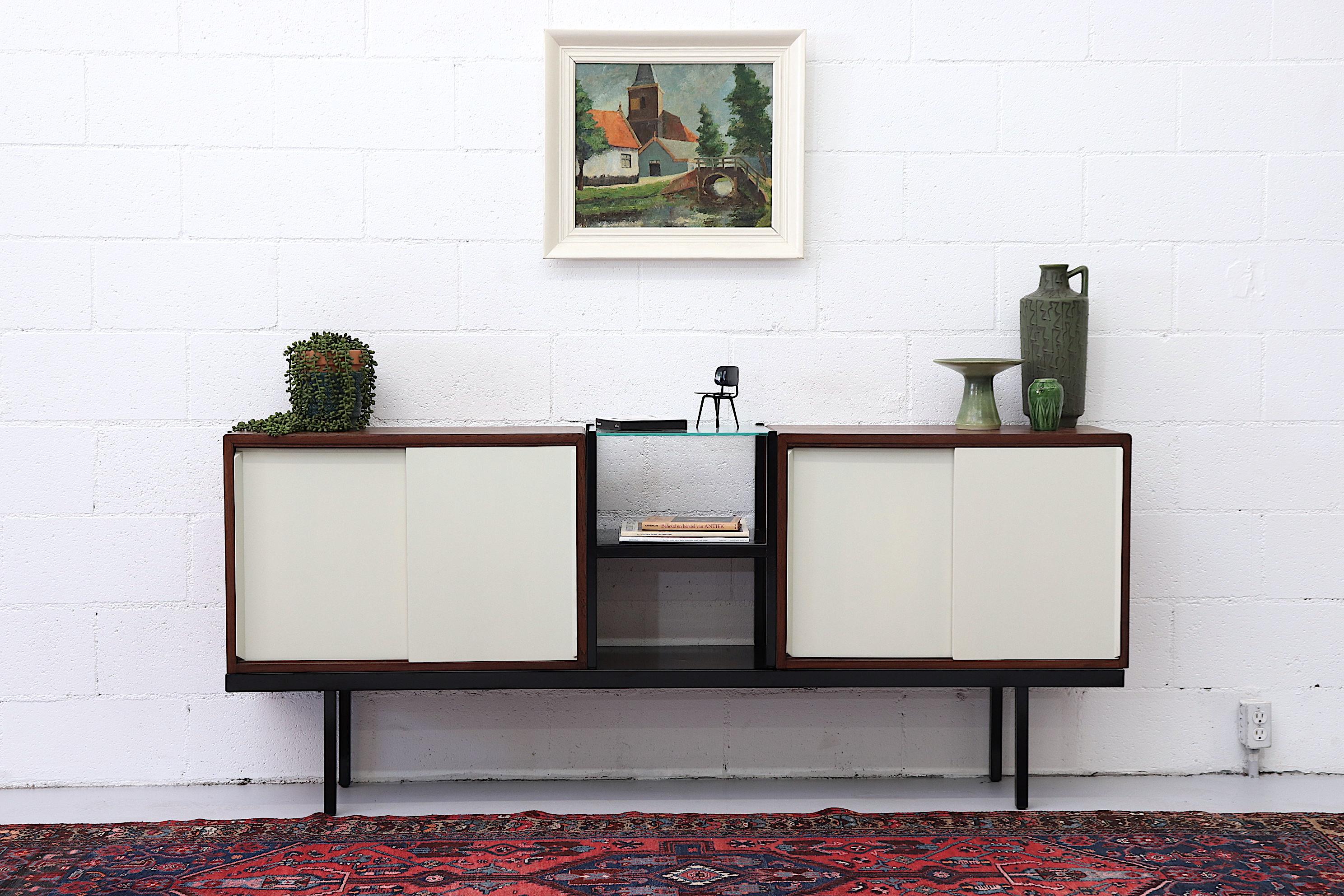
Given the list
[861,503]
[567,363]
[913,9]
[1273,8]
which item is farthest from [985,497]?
[1273,8]

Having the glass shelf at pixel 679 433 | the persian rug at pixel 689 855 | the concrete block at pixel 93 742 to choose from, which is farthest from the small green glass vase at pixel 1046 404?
the concrete block at pixel 93 742

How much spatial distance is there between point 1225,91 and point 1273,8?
0.25 metres

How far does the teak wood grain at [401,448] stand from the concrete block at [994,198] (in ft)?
3.60

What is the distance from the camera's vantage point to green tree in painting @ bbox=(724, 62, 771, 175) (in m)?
2.61

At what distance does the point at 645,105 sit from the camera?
2.62 m

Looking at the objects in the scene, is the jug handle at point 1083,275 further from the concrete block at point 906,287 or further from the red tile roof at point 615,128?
the red tile roof at point 615,128

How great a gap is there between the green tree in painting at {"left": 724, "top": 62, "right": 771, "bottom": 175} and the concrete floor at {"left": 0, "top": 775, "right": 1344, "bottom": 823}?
5.40 ft

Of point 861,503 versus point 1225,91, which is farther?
point 1225,91

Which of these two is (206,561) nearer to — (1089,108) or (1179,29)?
(1089,108)

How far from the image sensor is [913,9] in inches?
103

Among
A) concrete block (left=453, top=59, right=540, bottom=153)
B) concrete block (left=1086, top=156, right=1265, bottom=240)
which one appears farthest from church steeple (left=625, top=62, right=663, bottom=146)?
concrete block (left=1086, top=156, right=1265, bottom=240)

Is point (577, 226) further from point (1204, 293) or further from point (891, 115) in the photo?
point (1204, 293)

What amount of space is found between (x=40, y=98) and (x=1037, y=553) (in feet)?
8.84

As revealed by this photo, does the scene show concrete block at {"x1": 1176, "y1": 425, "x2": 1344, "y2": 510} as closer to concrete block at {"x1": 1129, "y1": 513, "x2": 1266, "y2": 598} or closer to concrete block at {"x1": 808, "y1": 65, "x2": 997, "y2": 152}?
concrete block at {"x1": 1129, "y1": 513, "x2": 1266, "y2": 598}
